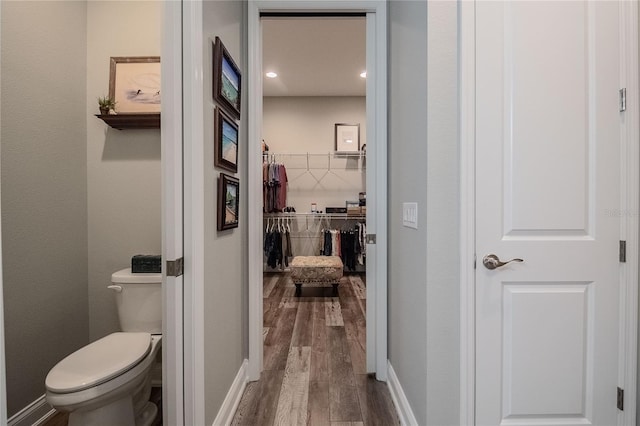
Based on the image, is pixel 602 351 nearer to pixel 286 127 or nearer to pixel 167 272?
pixel 167 272

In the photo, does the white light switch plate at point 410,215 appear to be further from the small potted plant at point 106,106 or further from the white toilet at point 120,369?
the small potted plant at point 106,106

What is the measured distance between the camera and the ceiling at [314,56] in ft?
10.6

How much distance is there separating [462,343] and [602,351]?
646 millimetres

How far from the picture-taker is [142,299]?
180 centimetres

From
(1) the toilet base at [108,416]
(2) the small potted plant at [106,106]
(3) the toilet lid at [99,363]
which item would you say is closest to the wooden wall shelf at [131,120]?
(2) the small potted plant at [106,106]

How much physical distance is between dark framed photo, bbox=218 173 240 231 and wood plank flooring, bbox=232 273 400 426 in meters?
1.10

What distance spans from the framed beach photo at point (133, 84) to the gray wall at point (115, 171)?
0.06 m

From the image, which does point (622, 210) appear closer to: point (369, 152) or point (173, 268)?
point (369, 152)

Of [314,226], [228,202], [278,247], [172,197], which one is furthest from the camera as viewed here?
[314,226]

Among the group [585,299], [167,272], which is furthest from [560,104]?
[167,272]

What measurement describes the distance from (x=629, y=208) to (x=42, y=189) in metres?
3.03

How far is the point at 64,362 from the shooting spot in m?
1.41

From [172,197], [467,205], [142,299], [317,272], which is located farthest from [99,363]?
[317,272]

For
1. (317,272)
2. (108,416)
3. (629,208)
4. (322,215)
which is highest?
(629,208)
